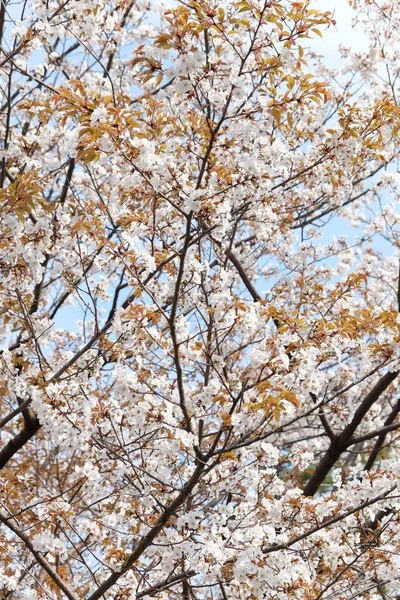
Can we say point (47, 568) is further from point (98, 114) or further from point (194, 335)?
point (98, 114)

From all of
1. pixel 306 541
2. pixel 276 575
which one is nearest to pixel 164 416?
pixel 276 575

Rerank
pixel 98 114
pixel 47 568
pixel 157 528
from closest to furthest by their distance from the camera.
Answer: pixel 98 114 → pixel 157 528 → pixel 47 568

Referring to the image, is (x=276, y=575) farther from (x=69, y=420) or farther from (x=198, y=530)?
(x=69, y=420)

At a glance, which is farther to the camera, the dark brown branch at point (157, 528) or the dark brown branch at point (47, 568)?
the dark brown branch at point (47, 568)

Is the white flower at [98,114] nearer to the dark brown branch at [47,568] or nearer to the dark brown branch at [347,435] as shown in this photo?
the dark brown branch at [47,568]

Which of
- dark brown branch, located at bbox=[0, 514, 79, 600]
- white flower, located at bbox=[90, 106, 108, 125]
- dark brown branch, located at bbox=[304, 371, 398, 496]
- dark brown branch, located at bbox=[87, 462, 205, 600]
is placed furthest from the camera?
dark brown branch, located at bbox=[304, 371, 398, 496]

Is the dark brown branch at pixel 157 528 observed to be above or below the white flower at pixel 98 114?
below

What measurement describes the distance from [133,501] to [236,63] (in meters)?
2.63

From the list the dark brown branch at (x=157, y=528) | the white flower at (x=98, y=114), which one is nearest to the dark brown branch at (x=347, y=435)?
the dark brown branch at (x=157, y=528)

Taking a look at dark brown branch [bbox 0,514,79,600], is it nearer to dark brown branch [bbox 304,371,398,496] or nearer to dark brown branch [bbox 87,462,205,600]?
dark brown branch [bbox 87,462,205,600]

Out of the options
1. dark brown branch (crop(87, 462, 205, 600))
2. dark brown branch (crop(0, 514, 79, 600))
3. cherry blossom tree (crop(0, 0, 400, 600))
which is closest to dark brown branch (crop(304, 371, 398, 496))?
cherry blossom tree (crop(0, 0, 400, 600))

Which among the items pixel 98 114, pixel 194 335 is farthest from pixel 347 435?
pixel 98 114

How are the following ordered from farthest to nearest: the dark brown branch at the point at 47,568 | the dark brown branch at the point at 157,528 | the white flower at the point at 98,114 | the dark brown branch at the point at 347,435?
the dark brown branch at the point at 347,435
the dark brown branch at the point at 47,568
the dark brown branch at the point at 157,528
the white flower at the point at 98,114

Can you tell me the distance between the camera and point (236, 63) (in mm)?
2816
